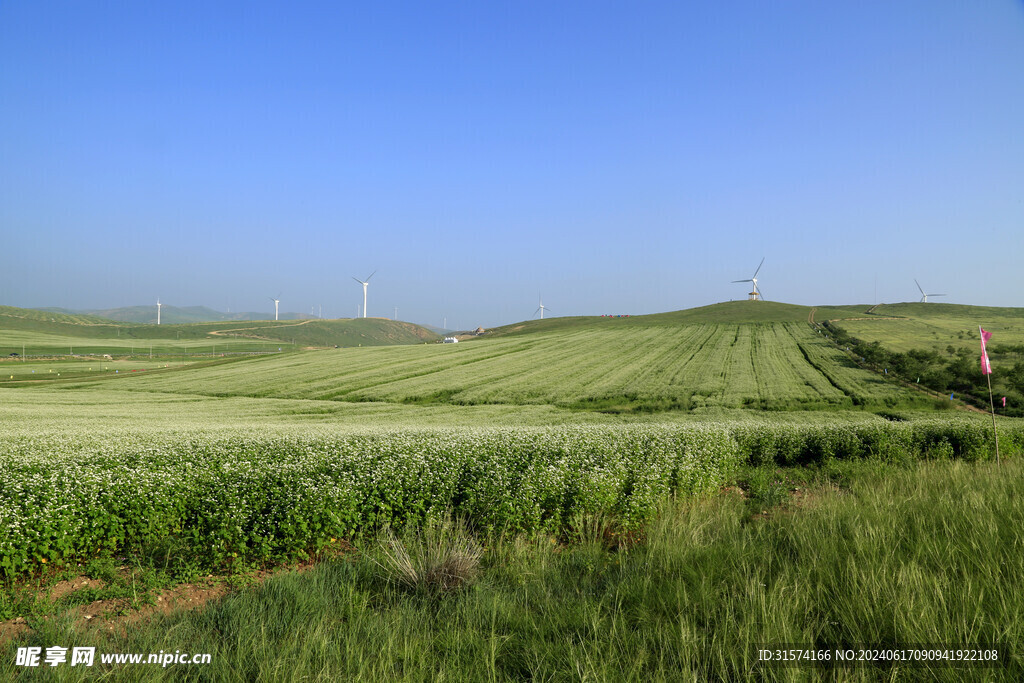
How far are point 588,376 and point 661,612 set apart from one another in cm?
3957

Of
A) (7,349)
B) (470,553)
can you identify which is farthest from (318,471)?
(7,349)

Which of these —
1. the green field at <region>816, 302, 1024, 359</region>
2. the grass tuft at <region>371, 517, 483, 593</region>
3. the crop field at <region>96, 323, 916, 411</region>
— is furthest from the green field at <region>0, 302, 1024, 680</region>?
the green field at <region>816, 302, 1024, 359</region>

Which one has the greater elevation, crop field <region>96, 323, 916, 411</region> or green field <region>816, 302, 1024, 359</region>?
green field <region>816, 302, 1024, 359</region>

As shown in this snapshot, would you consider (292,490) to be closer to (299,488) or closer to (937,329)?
(299,488)

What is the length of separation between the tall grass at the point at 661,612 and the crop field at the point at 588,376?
2569 cm

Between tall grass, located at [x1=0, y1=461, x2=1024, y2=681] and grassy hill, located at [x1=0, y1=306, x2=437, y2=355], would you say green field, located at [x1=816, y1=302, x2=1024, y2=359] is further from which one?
grassy hill, located at [x1=0, y1=306, x2=437, y2=355]

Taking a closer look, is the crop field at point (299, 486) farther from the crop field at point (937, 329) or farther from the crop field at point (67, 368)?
the crop field at point (67, 368)

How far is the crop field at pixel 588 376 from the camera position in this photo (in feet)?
109

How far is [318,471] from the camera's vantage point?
8.11m

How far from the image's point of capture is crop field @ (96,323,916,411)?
33156mm

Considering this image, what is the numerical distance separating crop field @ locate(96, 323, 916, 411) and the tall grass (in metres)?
25.7

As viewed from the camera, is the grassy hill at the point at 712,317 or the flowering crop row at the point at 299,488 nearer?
the flowering crop row at the point at 299,488

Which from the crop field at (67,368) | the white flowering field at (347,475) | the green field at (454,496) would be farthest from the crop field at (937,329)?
the crop field at (67,368)

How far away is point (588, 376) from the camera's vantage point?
4306cm
